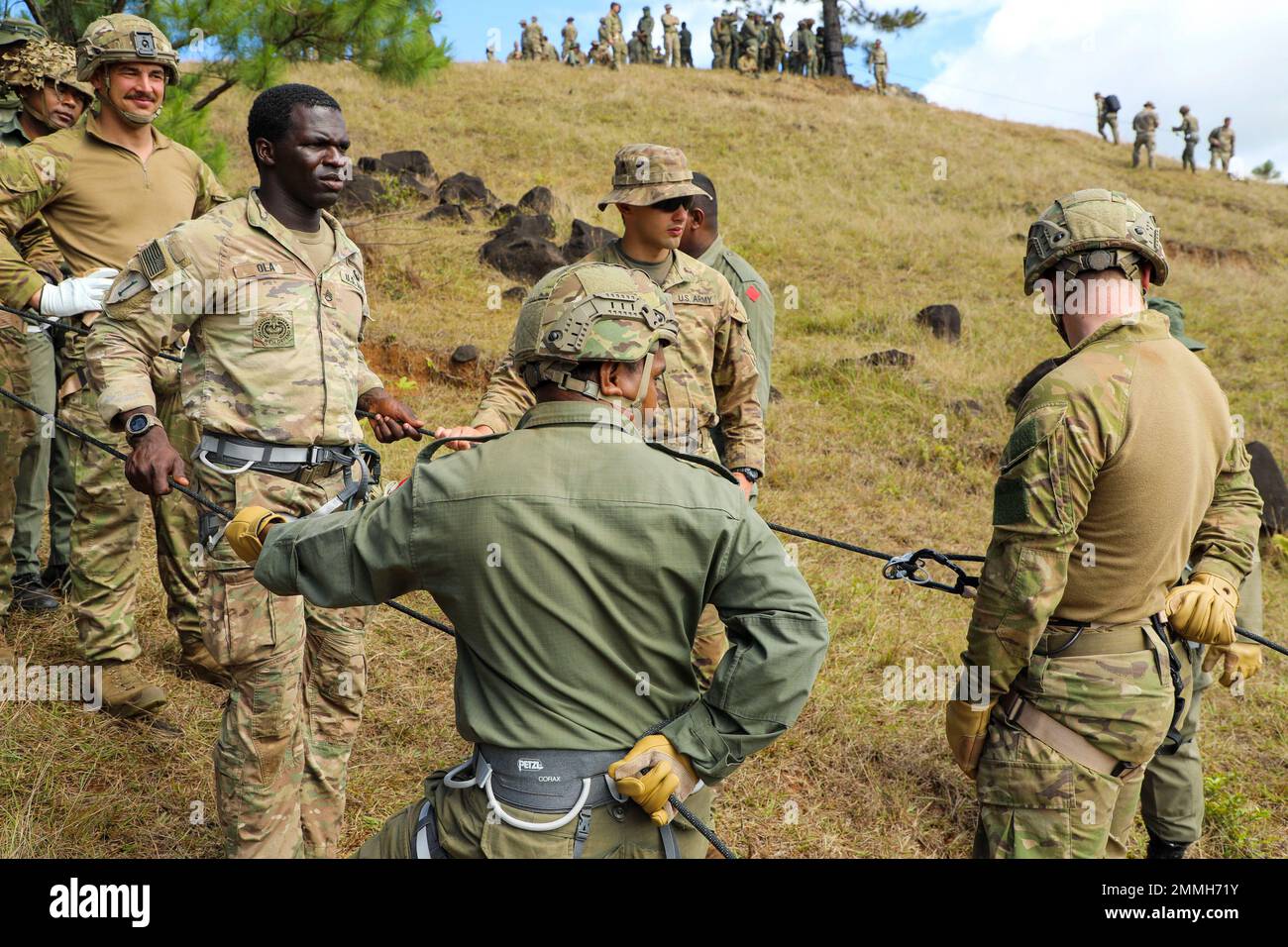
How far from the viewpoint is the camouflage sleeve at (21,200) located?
3768mm

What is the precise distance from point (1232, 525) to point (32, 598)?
4.82 metres

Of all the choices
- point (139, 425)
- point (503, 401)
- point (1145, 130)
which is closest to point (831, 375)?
point (503, 401)

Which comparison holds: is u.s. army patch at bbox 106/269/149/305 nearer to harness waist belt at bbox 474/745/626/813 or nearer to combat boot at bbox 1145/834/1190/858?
harness waist belt at bbox 474/745/626/813

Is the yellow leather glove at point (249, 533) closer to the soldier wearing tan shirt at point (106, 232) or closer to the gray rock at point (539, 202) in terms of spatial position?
the soldier wearing tan shirt at point (106, 232)

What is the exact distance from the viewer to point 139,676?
4.25 meters

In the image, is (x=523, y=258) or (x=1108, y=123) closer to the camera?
(x=523, y=258)

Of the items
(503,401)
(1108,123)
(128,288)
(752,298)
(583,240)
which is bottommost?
(503,401)

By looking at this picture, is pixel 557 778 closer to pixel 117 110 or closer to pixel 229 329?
pixel 229 329

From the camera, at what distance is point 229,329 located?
10.1 feet

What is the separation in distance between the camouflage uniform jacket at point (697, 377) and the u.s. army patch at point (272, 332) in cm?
67

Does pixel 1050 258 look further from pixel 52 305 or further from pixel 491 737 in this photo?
pixel 52 305

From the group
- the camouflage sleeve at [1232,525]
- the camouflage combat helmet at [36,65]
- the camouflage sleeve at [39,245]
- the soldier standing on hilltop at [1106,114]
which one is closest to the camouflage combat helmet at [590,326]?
the camouflage sleeve at [1232,525]

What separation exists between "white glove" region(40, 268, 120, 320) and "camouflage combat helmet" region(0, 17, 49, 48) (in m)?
1.40
